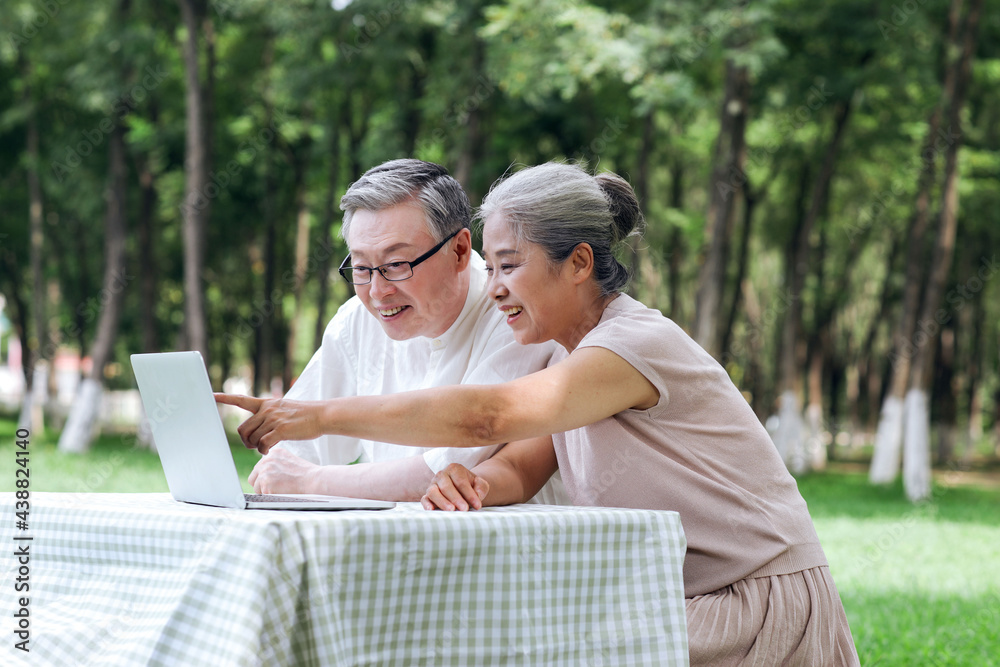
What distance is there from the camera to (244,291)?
28906mm

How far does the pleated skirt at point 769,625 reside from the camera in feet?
8.73

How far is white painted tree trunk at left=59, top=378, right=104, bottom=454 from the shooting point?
60.3ft

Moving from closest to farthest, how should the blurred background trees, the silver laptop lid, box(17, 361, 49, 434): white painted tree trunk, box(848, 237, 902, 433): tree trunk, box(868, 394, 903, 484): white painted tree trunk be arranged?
the silver laptop lid → the blurred background trees → box(868, 394, 903, 484): white painted tree trunk → box(17, 361, 49, 434): white painted tree trunk → box(848, 237, 902, 433): tree trunk

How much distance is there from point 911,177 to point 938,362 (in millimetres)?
9537

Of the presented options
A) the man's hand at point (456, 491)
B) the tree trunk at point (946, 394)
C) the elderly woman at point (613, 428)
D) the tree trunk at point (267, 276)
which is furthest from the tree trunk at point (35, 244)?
the tree trunk at point (946, 394)

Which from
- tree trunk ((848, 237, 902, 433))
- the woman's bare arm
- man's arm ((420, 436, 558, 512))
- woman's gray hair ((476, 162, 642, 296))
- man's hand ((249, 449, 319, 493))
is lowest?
tree trunk ((848, 237, 902, 433))

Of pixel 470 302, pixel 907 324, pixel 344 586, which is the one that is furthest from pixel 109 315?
pixel 344 586

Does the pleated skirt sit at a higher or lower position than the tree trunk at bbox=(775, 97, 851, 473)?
higher

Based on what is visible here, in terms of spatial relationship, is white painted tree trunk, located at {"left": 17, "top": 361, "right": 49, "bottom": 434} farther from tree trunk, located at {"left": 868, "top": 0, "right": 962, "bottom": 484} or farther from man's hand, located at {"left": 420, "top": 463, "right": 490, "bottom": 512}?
man's hand, located at {"left": 420, "top": 463, "right": 490, "bottom": 512}

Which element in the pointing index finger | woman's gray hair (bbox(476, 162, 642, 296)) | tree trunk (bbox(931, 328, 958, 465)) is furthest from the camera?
tree trunk (bbox(931, 328, 958, 465))

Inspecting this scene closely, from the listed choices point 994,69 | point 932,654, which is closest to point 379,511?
point 932,654

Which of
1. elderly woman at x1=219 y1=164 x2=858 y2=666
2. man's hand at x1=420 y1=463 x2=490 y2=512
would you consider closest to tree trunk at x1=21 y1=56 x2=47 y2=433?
elderly woman at x1=219 y1=164 x2=858 y2=666

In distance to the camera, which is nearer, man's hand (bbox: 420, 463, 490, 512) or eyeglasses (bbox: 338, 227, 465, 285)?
man's hand (bbox: 420, 463, 490, 512)

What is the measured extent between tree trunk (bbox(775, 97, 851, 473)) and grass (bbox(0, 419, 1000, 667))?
2.66 feet
